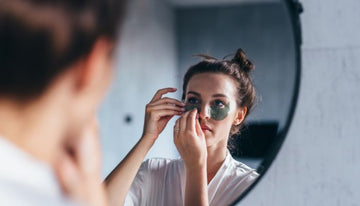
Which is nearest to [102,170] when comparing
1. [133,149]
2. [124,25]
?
[133,149]

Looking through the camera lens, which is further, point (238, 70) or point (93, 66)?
point (238, 70)

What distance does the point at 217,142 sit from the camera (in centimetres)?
50

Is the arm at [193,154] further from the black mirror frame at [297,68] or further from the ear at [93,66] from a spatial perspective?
the ear at [93,66]

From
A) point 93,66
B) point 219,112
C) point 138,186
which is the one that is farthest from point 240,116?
point 93,66

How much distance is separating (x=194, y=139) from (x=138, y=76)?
87mm

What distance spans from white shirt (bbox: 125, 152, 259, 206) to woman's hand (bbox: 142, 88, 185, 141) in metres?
0.03

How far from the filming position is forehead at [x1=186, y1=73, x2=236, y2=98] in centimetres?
49

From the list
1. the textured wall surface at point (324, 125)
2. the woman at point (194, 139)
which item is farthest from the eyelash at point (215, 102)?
the textured wall surface at point (324, 125)

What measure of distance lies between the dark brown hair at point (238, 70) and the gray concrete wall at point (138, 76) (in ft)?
0.11

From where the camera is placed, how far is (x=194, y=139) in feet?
1.62

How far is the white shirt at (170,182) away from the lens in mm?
487

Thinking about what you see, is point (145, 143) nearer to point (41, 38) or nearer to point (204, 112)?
point (204, 112)

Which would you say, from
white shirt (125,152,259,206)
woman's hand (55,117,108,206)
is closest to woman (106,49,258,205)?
white shirt (125,152,259,206)

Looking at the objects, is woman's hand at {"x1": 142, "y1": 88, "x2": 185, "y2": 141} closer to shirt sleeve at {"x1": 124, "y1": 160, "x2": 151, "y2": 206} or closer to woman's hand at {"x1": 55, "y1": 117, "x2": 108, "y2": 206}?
shirt sleeve at {"x1": 124, "y1": 160, "x2": 151, "y2": 206}
